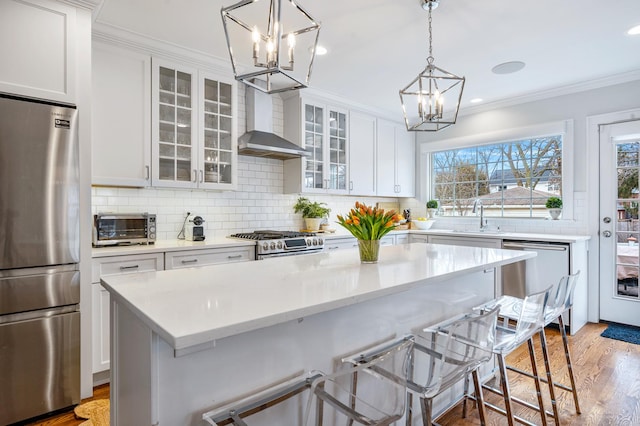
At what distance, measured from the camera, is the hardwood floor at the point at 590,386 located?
7.01ft

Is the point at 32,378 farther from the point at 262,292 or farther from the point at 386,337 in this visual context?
the point at 386,337

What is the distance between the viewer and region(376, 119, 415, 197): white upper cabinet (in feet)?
16.2

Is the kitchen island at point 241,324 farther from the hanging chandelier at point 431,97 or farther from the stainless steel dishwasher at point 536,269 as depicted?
the stainless steel dishwasher at point 536,269

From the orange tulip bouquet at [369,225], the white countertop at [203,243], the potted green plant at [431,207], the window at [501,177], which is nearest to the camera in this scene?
the orange tulip bouquet at [369,225]

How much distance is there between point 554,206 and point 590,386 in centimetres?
217

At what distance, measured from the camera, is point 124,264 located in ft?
8.45

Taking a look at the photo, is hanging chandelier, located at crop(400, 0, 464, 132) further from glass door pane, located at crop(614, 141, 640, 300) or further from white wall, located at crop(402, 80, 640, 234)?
glass door pane, located at crop(614, 141, 640, 300)

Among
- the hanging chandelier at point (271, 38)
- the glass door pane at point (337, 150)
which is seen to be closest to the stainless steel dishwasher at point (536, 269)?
the glass door pane at point (337, 150)

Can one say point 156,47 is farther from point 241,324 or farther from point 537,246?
point 537,246

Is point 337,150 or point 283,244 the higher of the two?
point 337,150

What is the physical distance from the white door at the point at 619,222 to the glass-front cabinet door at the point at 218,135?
3.84 meters

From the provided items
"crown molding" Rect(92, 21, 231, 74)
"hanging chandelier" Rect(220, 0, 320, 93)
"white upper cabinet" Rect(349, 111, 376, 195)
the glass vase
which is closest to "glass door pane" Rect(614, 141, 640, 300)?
"white upper cabinet" Rect(349, 111, 376, 195)

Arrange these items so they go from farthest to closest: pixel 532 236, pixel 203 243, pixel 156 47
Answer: pixel 532 236 < pixel 203 243 < pixel 156 47

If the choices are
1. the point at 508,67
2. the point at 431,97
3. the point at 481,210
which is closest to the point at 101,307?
the point at 431,97
